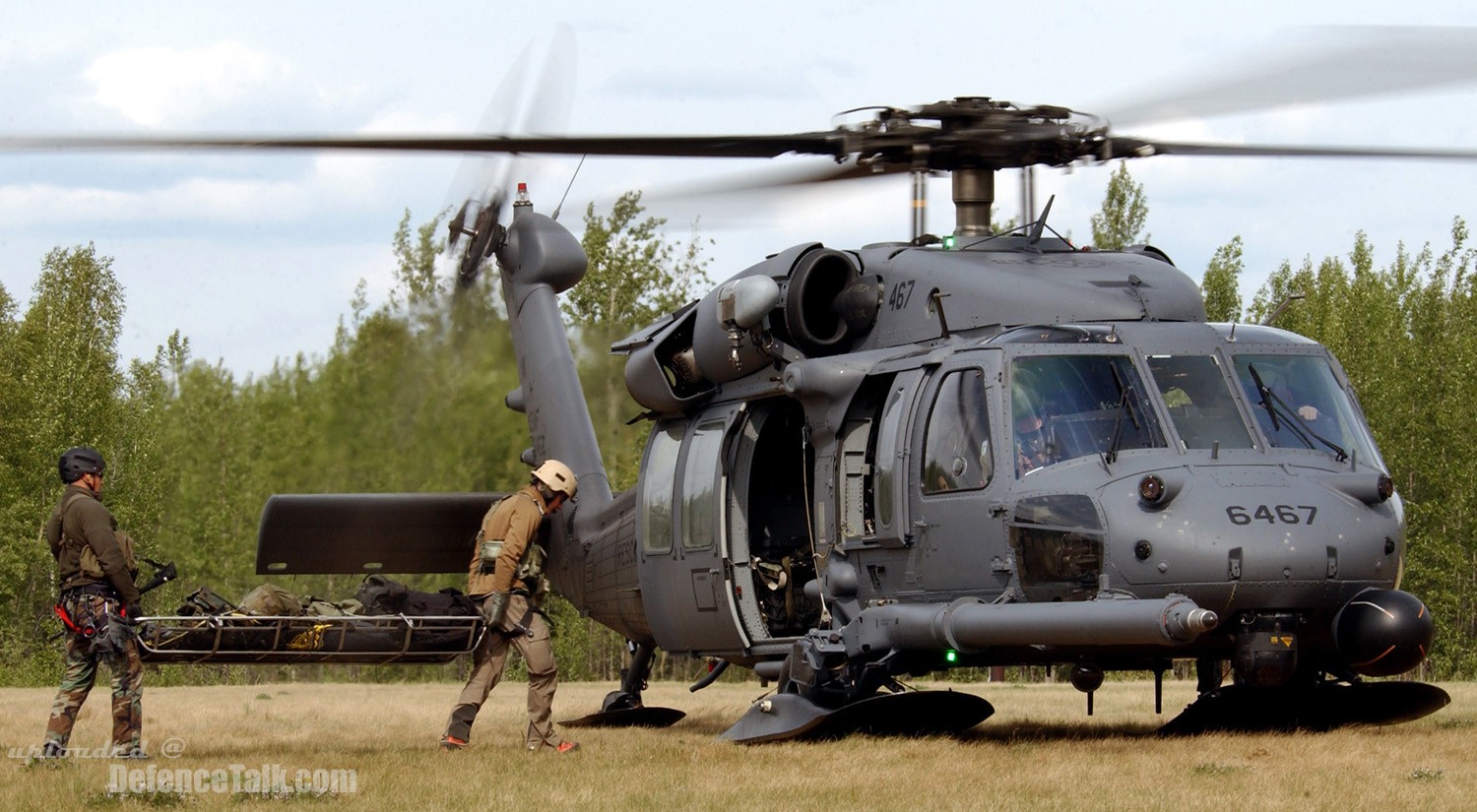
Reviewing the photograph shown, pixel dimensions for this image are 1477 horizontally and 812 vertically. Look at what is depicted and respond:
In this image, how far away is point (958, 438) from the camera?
34.4 ft

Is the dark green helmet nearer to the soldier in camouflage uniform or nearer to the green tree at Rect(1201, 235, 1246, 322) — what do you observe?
the soldier in camouflage uniform

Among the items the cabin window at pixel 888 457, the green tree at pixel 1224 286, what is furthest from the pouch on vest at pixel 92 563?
the green tree at pixel 1224 286

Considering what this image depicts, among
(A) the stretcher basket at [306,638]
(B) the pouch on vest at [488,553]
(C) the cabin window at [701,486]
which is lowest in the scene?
(A) the stretcher basket at [306,638]

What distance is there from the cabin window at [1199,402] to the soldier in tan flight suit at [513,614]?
154 inches

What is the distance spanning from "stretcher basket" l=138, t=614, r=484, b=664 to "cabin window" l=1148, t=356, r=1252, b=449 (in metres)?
4.37

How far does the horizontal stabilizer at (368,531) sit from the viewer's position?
14.6 m

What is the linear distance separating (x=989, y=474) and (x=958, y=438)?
34 cm

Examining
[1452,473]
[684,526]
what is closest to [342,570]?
[684,526]

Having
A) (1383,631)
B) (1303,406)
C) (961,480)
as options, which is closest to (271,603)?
(961,480)

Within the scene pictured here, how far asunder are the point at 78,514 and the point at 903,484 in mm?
4754

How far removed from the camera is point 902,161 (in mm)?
11570

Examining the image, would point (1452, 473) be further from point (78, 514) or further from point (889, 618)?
point (78, 514)

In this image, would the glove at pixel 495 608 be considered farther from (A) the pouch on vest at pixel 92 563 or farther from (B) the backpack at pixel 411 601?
(A) the pouch on vest at pixel 92 563

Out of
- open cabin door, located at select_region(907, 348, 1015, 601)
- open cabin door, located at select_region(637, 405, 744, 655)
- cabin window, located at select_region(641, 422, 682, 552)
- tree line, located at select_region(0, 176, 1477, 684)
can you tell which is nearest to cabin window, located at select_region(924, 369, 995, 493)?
open cabin door, located at select_region(907, 348, 1015, 601)
